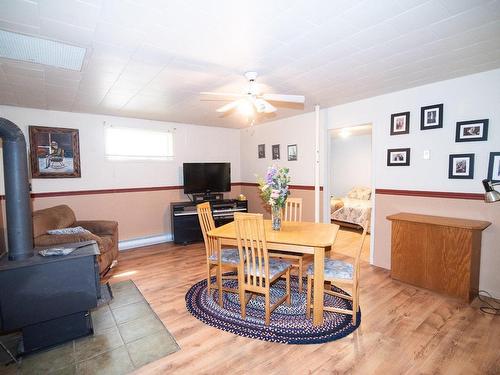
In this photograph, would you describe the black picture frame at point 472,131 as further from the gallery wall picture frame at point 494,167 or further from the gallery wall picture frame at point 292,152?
the gallery wall picture frame at point 292,152

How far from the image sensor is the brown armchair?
2.98 m

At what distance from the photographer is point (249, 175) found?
238 inches

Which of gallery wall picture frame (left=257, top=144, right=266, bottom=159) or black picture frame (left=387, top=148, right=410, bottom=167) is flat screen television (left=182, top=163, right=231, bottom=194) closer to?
gallery wall picture frame (left=257, top=144, right=266, bottom=159)

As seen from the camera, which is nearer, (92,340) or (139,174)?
(92,340)

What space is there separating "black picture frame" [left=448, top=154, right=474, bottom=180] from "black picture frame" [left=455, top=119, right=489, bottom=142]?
0.61 feet

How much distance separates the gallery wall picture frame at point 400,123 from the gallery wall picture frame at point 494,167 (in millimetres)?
911

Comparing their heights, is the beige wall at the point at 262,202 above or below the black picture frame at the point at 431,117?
below

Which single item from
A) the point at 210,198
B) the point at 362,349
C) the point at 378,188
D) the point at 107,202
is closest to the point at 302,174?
the point at 378,188

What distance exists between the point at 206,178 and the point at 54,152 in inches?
99.7

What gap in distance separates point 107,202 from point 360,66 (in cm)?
436

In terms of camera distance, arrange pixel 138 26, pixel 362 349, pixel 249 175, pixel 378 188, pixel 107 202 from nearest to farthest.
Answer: pixel 138 26 < pixel 362 349 < pixel 378 188 < pixel 107 202 < pixel 249 175

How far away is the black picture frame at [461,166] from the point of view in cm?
291

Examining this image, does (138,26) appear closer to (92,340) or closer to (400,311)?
(92,340)

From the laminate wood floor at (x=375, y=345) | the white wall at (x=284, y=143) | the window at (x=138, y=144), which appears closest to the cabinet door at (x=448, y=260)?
the laminate wood floor at (x=375, y=345)
